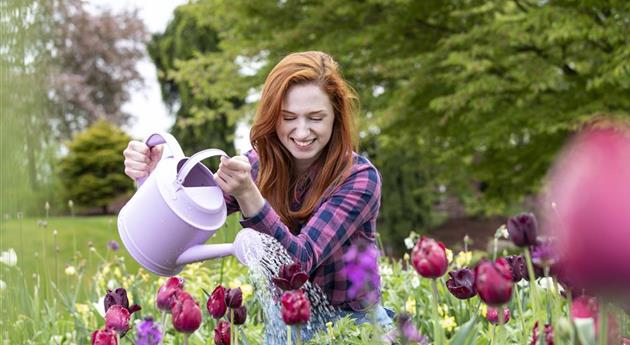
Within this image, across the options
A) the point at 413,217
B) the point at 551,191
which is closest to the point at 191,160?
the point at 551,191

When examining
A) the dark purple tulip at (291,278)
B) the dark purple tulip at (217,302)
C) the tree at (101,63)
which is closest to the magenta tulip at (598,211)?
the dark purple tulip at (291,278)

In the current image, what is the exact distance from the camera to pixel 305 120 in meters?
1.82

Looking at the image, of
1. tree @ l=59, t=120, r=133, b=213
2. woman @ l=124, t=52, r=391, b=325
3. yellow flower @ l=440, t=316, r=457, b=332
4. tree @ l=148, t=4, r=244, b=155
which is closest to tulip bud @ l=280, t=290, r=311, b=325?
woman @ l=124, t=52, r=391, b=325

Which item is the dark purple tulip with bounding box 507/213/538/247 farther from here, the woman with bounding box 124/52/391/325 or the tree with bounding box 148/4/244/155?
the tree with bounding box 148/4/244/155

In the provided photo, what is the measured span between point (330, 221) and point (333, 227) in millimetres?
15

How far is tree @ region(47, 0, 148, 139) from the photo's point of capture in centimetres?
2144

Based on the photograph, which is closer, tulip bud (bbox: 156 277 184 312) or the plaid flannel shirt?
tulip bud (bbox: 156 277 184 312)

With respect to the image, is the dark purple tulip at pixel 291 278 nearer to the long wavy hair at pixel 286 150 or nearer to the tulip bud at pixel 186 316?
the tulip bud at pixel 186 316

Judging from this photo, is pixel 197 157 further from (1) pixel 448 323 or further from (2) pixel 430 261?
(1) pixel 448 323

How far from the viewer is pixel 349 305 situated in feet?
6.32

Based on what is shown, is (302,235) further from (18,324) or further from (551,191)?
(18,324)

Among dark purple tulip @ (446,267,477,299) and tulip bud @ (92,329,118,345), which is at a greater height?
tulip bud @ (92,329,118,345)

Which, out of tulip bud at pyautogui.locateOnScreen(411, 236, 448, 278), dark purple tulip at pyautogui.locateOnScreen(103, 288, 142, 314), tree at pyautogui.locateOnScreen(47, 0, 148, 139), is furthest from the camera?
tree at pyautogui.locateOnScreen(47, 0, 148, 139)

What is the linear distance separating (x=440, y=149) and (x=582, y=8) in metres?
2.62
